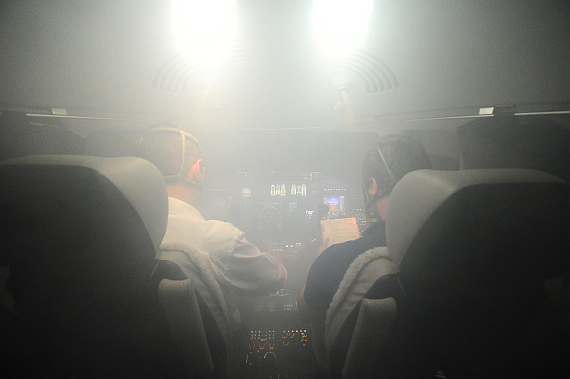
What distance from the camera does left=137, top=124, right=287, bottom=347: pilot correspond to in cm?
95

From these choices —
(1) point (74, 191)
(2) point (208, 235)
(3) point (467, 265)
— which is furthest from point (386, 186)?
(1) point (74, 191)

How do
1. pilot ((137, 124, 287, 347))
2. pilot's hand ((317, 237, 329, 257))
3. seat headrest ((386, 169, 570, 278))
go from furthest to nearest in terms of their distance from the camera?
pilot's hand ((317, 237, 329, 257)) < pilot ((137, 124, 287, 347)) < seat headrest ((386, 169, 570, 278))

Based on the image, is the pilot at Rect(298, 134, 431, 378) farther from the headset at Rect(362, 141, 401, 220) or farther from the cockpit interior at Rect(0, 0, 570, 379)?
the cockpit interior at Rect(0, 0, 570, 379)

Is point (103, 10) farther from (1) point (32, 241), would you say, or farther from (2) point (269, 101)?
(2) point (269, 101)

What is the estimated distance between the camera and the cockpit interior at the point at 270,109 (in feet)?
1.65

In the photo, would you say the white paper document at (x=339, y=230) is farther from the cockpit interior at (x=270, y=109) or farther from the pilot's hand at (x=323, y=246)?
the cockpit interior at (x=270, y=109)

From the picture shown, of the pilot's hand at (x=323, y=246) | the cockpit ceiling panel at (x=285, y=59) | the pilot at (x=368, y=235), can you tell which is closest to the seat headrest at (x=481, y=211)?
the pilot at (x=368, y=235)

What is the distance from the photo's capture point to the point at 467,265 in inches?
20.9

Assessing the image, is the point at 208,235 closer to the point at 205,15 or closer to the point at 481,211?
the point at 205,15

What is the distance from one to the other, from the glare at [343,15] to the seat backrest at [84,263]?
0.73m

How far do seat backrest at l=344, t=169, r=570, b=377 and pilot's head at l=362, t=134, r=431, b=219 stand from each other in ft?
1.52

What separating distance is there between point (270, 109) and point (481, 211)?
129cm

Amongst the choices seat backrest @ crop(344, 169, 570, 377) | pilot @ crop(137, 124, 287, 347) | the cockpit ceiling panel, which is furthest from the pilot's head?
pilot @ crop(137, 124, 287, 347)

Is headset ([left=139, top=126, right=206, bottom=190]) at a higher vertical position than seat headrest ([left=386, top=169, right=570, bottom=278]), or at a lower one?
higher
